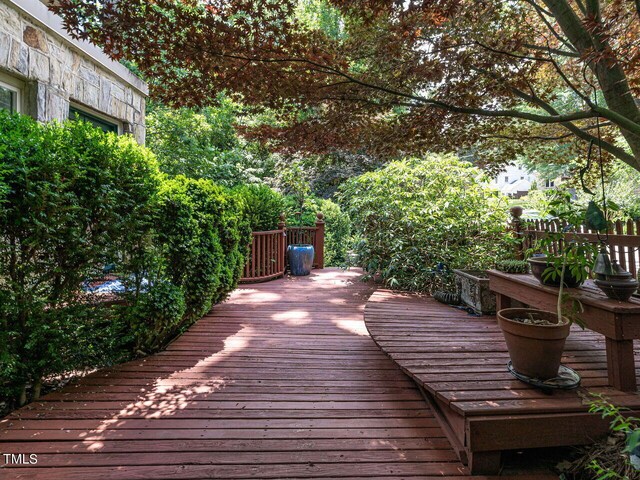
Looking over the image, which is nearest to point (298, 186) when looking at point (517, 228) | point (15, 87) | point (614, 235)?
point (517, 228)

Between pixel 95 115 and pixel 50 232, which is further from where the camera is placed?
pixel 95 115

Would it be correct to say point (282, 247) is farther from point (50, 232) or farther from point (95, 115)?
point (50, 232)

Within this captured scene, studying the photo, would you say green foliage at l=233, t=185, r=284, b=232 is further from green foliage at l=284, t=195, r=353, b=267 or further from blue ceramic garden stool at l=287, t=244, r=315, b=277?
green foliage at l=284, t=195, r=353, b=267

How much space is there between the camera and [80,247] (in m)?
2.14

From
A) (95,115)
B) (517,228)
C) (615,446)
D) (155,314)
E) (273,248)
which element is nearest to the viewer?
(615,446)

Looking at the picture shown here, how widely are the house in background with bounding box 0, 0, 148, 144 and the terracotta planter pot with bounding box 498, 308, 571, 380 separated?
3317 millimetres

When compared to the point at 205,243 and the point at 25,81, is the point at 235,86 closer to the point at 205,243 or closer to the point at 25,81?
the point at 205,243

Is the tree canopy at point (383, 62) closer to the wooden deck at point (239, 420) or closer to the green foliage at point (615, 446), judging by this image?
the green foliage at point (615, 446)

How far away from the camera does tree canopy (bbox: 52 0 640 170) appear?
2.14 metres

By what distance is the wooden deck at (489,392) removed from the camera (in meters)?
1.63

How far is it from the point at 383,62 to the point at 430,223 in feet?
8.52

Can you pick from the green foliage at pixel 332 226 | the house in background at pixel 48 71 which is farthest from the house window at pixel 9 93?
the green foliage at pixel 332 226

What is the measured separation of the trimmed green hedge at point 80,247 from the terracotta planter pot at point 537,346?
259cm

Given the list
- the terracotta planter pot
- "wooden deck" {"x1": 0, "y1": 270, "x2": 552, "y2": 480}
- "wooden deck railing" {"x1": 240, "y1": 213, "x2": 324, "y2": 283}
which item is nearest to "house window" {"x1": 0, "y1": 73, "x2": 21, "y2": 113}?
"wooden deck" {"x1": 0, "y1": 270, "x2": 552, "y2": 480}
